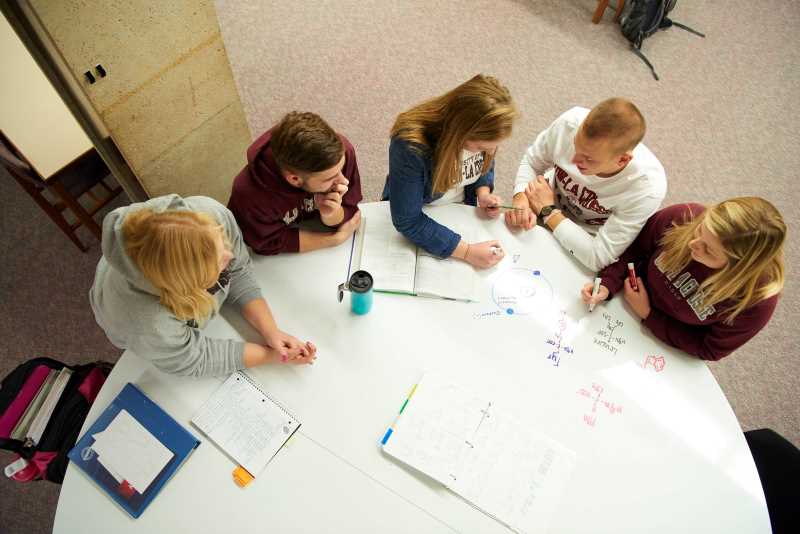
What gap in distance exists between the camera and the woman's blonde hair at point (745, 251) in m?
1.13

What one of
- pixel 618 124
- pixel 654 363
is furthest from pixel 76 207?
pixel 654 363

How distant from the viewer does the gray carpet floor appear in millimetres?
2178

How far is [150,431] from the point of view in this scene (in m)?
1.13

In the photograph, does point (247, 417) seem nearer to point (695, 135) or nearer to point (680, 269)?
point (680, 269)

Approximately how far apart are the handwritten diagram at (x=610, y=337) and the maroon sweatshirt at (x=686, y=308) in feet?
0.27

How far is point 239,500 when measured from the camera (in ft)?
3.57

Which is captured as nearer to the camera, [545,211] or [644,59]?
[545,211]

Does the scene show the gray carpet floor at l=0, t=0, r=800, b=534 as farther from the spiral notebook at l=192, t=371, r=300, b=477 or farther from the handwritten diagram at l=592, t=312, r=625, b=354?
the spiral notebook at l=192, t=371, r=300, b=477

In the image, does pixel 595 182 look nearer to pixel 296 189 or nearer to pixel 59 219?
pixel 296 189

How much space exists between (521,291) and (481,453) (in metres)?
0.47

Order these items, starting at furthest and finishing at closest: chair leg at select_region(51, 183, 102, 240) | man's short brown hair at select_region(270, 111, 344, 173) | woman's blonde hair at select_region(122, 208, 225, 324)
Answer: chair leg at select_region(51, 183, 102, 240), man's short brown hair at select_region(270, 111, 344, 173), woman's blonde hair at select_region(122, 208, 225, 324)

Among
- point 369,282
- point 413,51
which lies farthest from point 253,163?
point 413,51

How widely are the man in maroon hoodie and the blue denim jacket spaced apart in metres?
0.14

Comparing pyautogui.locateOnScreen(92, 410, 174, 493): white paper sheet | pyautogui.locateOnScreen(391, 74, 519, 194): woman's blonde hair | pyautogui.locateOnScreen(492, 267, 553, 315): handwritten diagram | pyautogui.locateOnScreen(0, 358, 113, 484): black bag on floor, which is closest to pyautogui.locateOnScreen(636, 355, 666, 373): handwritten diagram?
pyautogui.locateOnScreen(492, 267, 553, 315): handwritten diagram
